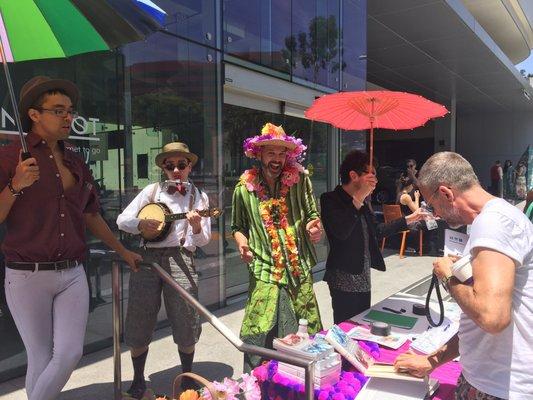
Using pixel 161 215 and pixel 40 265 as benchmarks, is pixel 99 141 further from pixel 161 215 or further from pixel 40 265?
pixel 40 265

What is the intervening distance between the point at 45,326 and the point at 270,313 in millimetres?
1165

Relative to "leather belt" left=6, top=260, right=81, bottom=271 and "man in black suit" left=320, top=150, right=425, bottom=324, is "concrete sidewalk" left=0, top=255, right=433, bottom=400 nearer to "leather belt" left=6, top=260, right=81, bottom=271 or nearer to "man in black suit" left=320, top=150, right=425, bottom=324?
"man in black suit" left=320, top=150, right=425, bottom=324

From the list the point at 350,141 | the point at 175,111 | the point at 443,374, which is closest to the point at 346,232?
the point at 443,374

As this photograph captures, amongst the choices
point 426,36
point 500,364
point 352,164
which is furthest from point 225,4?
point 426,36

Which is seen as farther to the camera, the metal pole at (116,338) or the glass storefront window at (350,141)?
the glass storefront window at (350,141)

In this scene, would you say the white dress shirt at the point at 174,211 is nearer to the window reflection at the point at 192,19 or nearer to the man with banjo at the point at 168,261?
the man with banjo at the point at 168,261

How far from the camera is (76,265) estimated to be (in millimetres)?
2303

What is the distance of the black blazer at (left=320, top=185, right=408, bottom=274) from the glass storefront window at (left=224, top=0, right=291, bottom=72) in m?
3.03

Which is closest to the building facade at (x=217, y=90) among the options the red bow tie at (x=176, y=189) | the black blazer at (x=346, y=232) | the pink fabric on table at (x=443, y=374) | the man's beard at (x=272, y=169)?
the red bow tie at (x=176, y=189)

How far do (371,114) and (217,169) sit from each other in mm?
2259

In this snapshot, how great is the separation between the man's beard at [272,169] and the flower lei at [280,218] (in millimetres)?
41

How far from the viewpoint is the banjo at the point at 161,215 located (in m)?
2.86

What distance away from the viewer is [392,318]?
281 centimetres

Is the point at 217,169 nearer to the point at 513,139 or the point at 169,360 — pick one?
the point at 169,360
